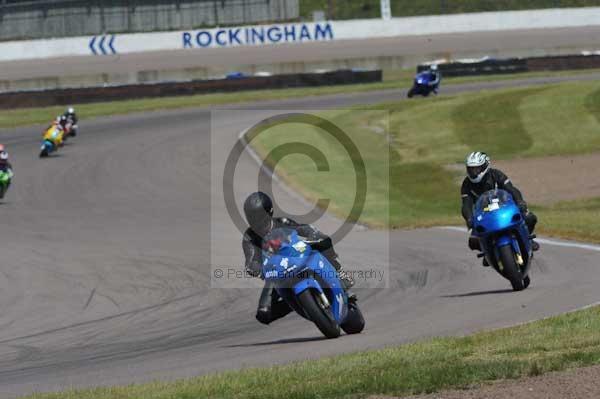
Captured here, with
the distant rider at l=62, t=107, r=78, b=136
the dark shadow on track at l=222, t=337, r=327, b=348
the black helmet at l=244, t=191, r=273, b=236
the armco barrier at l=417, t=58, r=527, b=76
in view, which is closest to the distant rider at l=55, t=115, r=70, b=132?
the distant rider at l=62, t=107, r=78, b=136

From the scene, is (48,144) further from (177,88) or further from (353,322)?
(353,322)

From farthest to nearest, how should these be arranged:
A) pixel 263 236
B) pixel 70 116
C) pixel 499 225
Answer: pixel 70 116 < pixel 499 225 < pixel 263 236

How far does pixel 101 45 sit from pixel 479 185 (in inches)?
1754

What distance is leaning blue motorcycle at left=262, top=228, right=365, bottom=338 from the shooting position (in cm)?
972

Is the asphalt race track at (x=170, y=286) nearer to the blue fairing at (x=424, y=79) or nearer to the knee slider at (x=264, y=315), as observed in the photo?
the knee slider at (x=264, y=315)

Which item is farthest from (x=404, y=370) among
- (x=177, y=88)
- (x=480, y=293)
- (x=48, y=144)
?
(x=177, y=88)

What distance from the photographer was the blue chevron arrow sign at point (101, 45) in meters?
55.4

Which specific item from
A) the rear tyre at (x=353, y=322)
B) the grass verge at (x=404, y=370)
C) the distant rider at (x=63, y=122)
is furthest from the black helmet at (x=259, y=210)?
the distant rider at (x=63, y=122)

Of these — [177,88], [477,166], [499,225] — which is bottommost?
[499,225]

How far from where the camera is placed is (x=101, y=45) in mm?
55531

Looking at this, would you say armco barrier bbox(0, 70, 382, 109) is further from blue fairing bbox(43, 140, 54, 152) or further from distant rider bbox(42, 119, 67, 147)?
blue fairing bbox(43, 140, 54, 152)

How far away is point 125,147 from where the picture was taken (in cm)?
3397

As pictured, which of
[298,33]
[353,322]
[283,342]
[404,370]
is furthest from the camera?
[298,33]

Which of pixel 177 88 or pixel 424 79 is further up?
pixel 177 88
